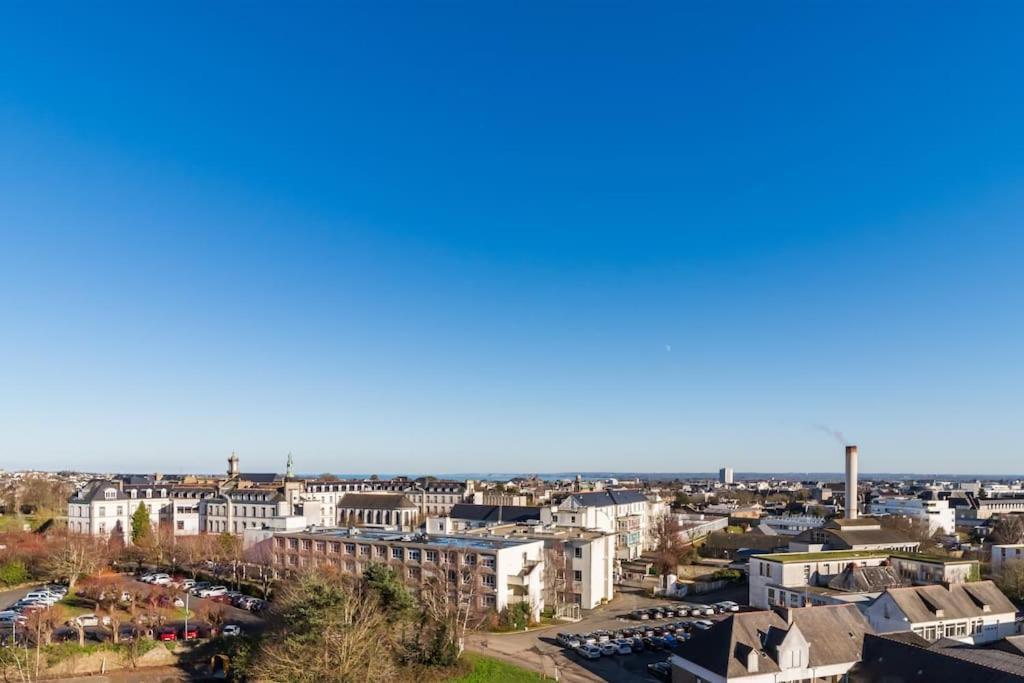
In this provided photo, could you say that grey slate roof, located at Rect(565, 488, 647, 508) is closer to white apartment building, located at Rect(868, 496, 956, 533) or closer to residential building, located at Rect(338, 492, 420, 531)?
residential building, located at Rect(338, 492, 420, 531)

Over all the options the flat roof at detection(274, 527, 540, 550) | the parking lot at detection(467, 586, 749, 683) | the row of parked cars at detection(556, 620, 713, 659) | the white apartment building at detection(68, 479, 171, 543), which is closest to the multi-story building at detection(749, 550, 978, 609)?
the parking lot at detection(467, 586, 749, 683)

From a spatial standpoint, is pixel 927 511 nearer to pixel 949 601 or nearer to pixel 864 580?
pixel 864 580

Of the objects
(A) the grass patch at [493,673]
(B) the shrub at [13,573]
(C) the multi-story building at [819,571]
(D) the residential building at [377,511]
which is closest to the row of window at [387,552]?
(A) the grass patch at [493,673]

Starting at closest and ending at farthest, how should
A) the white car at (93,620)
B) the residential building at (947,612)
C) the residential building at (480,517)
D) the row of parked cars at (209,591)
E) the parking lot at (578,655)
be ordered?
the parking lot at (578,655) → the residential building at (947,612) → the white car at (93,620) → the row of parked cars at (209,591) → the residential building at (480,517)

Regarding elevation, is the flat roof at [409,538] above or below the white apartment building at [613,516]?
above

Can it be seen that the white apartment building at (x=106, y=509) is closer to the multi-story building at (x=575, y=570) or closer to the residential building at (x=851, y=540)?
the multi-story building at (x=575, y=570)
